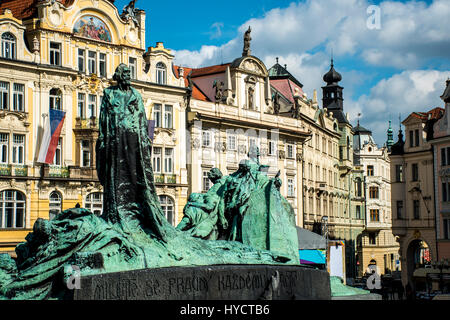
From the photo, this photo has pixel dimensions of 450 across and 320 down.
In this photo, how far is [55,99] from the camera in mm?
32875

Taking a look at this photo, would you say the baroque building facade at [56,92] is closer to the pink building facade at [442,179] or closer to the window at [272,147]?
the window at [272,147]

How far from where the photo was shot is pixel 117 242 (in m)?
9.63

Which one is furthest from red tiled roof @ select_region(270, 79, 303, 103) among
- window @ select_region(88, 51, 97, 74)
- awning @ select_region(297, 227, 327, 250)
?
awning @ select_region(297, 227, 327, 250)

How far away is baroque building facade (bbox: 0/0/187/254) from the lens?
31.1 metres

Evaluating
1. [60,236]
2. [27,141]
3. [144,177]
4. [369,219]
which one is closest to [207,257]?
[144,177]

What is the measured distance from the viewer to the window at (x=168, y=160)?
37406mm

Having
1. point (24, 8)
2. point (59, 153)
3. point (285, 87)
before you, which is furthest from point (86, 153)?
Answer: point (285, 87)

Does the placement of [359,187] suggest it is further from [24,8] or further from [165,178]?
[24,8]

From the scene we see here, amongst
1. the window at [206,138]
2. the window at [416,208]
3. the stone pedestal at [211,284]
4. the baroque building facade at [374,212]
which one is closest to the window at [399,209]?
the window at [416,208]

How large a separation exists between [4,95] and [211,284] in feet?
76.5

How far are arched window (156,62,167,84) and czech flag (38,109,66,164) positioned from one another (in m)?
7.29

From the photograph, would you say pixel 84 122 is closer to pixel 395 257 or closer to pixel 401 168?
pixel 401 168

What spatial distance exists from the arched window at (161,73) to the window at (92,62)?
4099 millimetres
